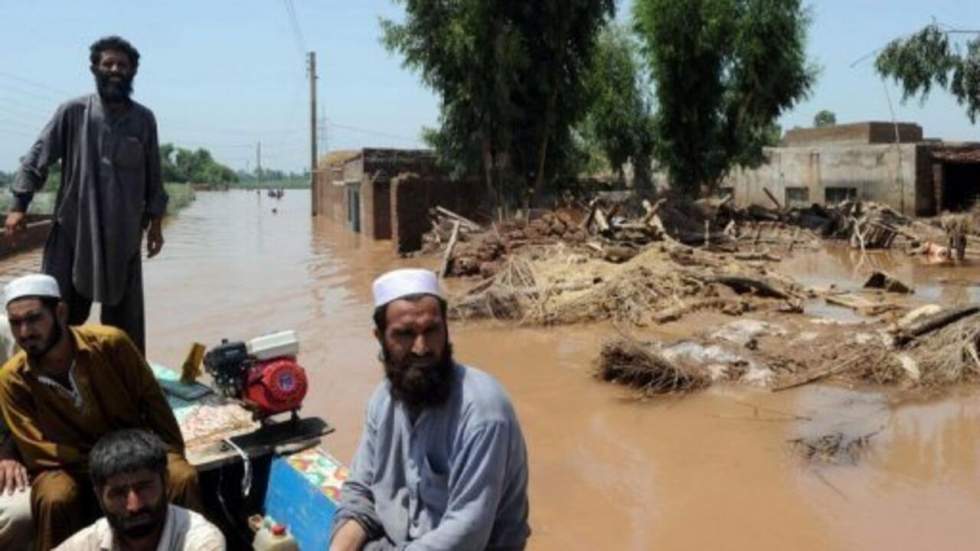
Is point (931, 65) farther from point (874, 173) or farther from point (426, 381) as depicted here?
point (426, 381)

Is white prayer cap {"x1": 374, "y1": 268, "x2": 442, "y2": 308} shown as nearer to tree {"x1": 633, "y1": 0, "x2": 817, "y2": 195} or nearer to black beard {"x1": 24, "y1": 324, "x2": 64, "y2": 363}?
black beard {"x1": 24, "y1": 324, "x2": 64, "y2": 363}

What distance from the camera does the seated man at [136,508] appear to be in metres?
2.47

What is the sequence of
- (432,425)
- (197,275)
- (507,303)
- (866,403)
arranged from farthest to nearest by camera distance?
(197,275) → (507,303) → (866,403) → (432,425)

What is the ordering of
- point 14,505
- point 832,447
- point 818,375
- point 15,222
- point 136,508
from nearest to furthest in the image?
point 136,508, point 14,505, point 15,222, point 832,447, point 818,375

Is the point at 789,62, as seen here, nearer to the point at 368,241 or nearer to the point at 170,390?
the point at 368,241

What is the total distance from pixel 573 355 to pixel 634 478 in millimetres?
3781

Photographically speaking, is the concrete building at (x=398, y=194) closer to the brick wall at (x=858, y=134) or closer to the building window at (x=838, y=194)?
the building window at (x=838, y=194)

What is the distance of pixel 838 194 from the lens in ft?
96.9

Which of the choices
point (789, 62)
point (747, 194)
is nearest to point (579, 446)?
point (789, 62)

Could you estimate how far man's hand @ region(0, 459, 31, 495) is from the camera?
308 centimetres

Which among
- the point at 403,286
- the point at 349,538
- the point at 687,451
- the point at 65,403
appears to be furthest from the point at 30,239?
the point at 403,286

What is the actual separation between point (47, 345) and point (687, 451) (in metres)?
4.70

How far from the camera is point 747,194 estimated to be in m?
34.4

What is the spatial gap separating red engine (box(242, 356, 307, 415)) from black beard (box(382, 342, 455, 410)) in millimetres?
1202
